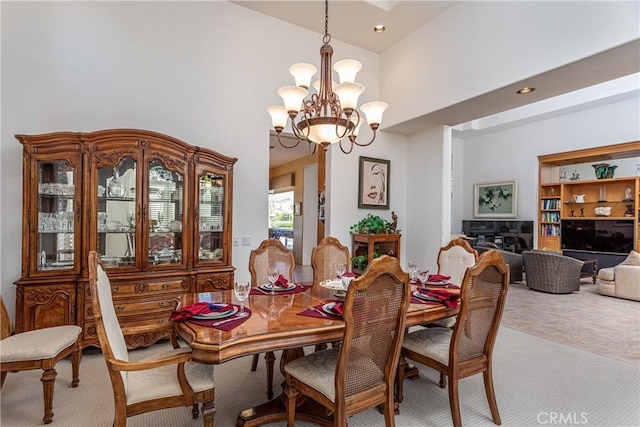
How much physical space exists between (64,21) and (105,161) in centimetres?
152

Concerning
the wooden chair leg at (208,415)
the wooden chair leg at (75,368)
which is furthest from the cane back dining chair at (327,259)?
the wooden chair leg at (75,368)

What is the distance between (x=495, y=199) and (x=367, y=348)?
8.56m

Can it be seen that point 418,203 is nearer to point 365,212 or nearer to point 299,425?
point 365,212

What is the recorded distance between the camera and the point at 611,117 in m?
6.98

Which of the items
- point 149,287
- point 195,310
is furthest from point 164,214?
point 195,310

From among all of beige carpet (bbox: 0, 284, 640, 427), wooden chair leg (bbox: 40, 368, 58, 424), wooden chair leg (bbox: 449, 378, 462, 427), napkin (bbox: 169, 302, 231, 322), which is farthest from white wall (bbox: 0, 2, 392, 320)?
wooden chair leg (bbox: 449, 378, 462, 427)

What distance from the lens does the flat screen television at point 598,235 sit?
684 centimetres

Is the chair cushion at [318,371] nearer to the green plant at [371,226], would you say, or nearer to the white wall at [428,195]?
the green plant at [371,226]

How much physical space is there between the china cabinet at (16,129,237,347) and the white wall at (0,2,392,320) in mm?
442

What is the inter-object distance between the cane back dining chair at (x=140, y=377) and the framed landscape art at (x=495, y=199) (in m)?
8.71

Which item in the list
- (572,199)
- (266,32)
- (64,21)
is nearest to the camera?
(64,21)

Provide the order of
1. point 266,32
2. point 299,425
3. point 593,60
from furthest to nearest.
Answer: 1. point 266,32
2. point 593,60
3. point 299,425

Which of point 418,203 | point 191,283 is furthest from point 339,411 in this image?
point 418,203

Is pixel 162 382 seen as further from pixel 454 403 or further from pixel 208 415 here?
pixel 454 403
